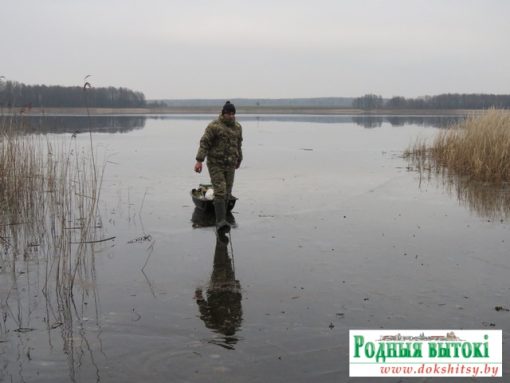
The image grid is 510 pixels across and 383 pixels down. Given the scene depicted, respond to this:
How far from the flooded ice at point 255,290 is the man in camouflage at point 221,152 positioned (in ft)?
→ 1.27

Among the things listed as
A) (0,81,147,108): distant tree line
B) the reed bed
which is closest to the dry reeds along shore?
the reed bed

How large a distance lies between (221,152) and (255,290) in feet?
10.4

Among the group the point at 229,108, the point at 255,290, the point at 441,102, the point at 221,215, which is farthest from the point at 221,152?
the point at 441,102

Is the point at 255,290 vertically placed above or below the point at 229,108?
below

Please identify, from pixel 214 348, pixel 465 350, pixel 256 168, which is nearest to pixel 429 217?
pixel 465 350

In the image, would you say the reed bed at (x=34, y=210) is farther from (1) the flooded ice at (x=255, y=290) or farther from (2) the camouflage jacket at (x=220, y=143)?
(2) the camouflage jacket at (x=220, y=143)

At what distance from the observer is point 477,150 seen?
1409 centimetres

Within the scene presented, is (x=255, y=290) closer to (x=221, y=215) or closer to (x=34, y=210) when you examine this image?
(x=221, y=215)

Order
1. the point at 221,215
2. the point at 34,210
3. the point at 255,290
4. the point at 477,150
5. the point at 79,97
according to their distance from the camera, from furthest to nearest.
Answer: the point at 79,97 < the point at 477,150 < the point at 34,210 < the point at 221,215 < the point at 255,290

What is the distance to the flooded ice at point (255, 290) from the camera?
13.0 ft

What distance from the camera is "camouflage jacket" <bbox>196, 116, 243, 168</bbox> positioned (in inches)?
317

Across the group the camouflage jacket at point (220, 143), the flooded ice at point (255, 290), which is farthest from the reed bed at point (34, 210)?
the camouflage jacket at point (220, 143)

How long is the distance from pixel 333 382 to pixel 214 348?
0.96 metres

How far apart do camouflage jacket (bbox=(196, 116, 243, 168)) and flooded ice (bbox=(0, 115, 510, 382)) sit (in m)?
1.08
